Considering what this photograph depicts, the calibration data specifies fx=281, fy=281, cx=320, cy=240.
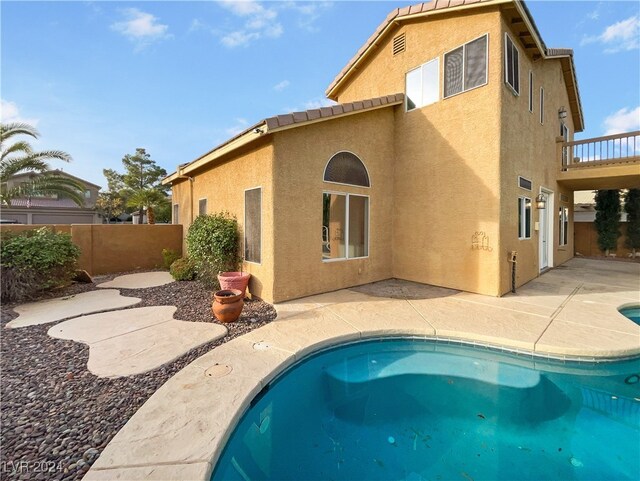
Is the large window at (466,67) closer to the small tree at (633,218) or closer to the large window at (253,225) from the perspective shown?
the large window at (253,225)

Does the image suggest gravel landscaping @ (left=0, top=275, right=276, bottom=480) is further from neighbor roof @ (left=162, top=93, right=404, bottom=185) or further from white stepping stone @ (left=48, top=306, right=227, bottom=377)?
neighbor roof @ (left=162, top=93, right=404, bottom=185)

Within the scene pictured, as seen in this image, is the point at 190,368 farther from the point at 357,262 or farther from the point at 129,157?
the point at 129,157

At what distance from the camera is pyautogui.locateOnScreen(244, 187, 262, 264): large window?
7840 millimetres

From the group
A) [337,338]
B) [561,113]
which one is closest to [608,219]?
[561,113]

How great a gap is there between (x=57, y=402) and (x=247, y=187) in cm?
613

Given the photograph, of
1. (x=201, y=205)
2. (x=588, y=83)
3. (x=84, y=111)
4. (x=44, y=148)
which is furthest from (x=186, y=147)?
(x=588, y=83)

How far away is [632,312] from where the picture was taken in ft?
25.1

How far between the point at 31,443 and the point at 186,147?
25.4 metres

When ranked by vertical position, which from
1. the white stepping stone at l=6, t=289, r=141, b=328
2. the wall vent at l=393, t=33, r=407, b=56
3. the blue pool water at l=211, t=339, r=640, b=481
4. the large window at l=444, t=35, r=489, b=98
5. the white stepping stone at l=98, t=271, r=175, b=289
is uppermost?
the wall vent at l=393, t=33, r=407, b=56

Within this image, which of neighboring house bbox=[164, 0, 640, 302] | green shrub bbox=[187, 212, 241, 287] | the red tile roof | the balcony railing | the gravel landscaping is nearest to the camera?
the gravel landscaping

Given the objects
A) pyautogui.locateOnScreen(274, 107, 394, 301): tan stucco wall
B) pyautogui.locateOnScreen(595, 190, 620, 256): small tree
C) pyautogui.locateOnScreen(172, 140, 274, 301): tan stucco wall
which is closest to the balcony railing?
pyautogui.locateOnScreen(595, 190, 620, 256): small tree

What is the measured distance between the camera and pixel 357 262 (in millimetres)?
9398

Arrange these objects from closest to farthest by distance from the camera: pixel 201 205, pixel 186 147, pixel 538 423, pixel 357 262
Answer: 1. pixel 538 423
2. pixel 357 262
3. pixel 201 205
4. pixel 186 147

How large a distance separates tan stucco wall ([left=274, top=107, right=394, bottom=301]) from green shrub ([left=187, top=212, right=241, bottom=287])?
87.2 inches
